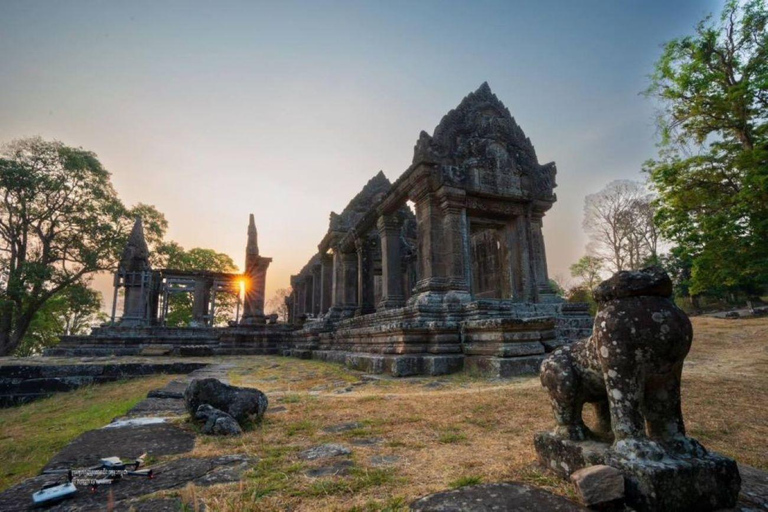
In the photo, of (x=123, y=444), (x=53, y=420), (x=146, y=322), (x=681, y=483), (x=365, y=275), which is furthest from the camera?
(x=146, y=322)

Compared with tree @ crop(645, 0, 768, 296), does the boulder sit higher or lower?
lower

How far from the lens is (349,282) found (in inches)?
555

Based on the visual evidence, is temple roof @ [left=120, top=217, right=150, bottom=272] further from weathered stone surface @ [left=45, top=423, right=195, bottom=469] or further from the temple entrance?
weathered stone surface @ [left=45, top=423, right=195, bottom=469]

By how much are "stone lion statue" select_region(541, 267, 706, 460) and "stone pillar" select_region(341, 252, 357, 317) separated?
471 inches

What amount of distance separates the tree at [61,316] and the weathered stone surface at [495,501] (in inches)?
1104

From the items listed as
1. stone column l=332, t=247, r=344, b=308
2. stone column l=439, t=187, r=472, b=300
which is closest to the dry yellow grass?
stone column l=439, t=187, r=472, b=300

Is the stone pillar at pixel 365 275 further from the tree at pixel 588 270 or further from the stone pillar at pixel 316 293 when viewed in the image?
the tree at pixel 588 270

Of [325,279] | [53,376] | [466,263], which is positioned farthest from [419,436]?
[325,279]

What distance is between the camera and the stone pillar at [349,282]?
13.6 m

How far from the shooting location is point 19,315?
21.5 meters

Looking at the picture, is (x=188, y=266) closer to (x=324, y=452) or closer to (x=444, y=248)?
(x=444, y=248)

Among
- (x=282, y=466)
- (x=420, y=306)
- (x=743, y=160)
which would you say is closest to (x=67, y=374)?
(x=420, y=306)

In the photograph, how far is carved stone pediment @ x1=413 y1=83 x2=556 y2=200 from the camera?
8.53m

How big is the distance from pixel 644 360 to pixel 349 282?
12.7 m
